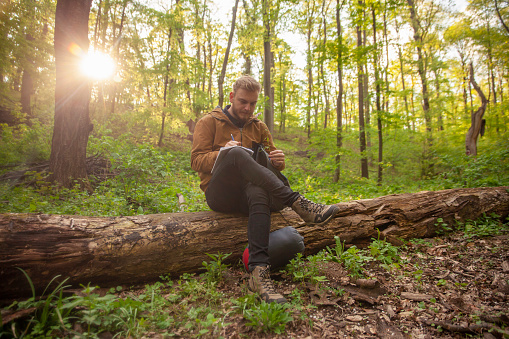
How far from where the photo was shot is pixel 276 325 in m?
1.53

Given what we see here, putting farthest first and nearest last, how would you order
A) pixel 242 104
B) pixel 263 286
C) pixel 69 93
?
pixel 69 93
pixel 242 104
pixel 263 286

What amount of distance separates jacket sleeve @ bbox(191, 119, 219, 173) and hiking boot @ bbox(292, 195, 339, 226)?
3.32 ft

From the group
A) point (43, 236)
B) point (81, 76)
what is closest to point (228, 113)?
point (43, 236)

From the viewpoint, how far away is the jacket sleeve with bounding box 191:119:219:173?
2.54 m

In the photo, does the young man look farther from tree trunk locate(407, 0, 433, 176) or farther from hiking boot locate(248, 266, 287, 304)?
tree trunk locate(407, 0, 433, 176)

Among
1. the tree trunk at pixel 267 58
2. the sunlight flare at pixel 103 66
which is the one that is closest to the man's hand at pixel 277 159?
the tree trunk at pixel 267 58

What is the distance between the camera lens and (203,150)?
268 cm

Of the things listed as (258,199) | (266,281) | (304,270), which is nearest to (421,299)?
(304,270)

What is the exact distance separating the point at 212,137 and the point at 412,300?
2459mm

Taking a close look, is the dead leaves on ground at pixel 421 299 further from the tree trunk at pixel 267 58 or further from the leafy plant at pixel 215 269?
the tree trunk at pixel 267 58

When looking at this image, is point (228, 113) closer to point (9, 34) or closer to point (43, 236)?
point (43, 236)

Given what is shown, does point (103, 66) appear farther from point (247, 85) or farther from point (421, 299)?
point (421, 299)

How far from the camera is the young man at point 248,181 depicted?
207cm

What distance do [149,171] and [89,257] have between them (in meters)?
3.04
